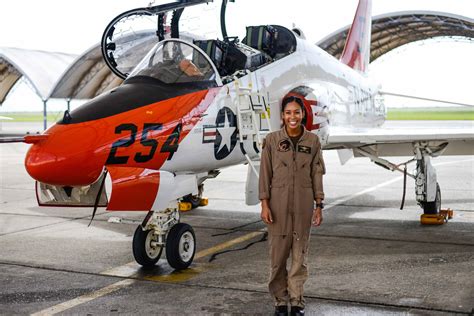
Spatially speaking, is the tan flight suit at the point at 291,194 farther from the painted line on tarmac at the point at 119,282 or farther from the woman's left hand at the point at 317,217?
the painted line on tarmac at the point at 119,282

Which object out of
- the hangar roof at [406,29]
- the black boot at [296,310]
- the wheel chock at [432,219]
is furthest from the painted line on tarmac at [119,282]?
Answer: the hangar roof at [406,29]

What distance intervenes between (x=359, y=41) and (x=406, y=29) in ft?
82.0

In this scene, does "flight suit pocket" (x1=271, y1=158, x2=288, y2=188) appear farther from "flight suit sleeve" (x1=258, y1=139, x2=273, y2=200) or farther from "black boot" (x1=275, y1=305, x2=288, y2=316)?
"black boot" (x1=275, y1=305, x2=288, y2=316)

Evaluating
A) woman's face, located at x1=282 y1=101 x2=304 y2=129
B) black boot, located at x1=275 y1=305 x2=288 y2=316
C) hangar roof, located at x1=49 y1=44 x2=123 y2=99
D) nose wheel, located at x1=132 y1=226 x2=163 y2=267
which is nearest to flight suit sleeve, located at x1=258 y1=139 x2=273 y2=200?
woman's face, located at x1=282 y1=101 x2=304 y2=129

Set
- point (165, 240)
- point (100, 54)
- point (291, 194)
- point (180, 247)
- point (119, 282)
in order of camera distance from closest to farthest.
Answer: point (291, 194) < point (119, 282) < point (180, 247) < point (165, 240) < point (100, 54)

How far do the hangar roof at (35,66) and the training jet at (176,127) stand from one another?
113 ft

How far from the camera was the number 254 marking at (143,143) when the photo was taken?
5.48 meters

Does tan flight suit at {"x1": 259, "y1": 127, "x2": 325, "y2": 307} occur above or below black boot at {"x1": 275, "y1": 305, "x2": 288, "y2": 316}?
above

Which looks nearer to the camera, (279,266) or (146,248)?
(279,266)

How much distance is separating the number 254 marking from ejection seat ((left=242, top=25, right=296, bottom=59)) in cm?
253

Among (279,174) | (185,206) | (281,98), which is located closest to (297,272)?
(279,174)

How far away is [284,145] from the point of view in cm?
457

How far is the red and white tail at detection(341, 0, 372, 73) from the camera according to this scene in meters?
13.5

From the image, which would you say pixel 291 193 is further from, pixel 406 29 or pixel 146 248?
pixel 406 29
